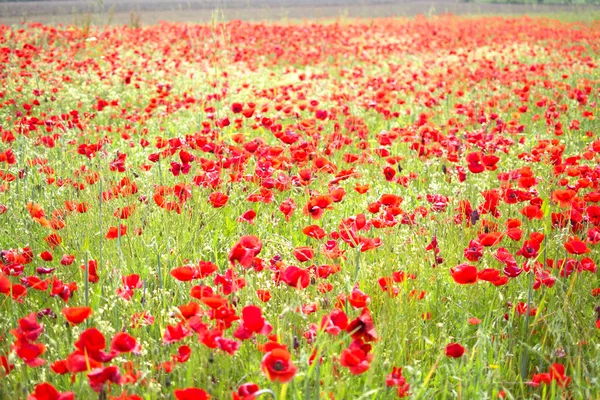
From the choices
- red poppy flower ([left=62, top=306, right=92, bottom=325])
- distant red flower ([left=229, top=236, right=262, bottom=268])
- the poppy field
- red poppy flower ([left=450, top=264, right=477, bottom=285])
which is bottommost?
the poppy field

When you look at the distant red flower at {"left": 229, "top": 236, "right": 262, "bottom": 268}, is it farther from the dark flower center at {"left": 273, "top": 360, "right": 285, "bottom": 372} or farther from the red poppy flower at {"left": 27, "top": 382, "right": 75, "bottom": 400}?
the red poppy flower at {"left": 27, "top": 382, "right": 75, "bottom": 400}

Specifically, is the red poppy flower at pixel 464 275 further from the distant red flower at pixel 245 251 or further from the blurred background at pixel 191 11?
the blurred background at pixel 191 11

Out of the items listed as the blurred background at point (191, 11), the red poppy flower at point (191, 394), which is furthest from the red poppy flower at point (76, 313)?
the blurred background at point (191, 11)

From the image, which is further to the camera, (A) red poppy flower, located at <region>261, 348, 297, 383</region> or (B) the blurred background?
(B) the blurred background

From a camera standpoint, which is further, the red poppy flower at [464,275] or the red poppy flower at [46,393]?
the red poppy flower at [464,275]

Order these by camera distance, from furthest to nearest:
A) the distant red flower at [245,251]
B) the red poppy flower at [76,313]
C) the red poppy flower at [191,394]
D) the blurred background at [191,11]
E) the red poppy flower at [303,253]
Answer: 1. the blurred background at [191,11]
2. the red poppy flower at [303,253]
3. the distant red flower at [245,251]
4. the red poppy flower at [76,313]
5. the red poppy flower at [191,394]

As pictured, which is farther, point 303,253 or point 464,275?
point 303,253

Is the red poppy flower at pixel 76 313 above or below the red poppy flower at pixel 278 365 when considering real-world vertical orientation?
above

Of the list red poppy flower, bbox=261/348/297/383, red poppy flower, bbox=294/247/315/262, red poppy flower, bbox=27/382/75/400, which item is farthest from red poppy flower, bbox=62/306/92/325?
red poppy flower, bbox=294/247/315/262

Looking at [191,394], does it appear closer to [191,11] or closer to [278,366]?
[278,366]

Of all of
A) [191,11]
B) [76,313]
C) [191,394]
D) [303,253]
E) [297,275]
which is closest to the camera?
[191,394]

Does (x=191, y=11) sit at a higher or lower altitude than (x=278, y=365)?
higher

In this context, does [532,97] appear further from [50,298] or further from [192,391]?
[192,391]

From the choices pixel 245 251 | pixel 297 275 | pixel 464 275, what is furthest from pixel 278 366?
pixel 464 275
